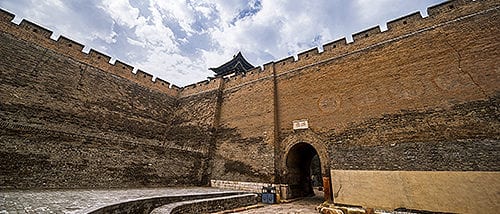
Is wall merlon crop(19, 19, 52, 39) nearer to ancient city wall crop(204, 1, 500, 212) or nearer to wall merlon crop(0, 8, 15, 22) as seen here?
wall merlon crop(0, 8, 15, 22)

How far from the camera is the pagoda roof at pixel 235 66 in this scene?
18045 mm

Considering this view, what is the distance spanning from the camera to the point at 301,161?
10219 mm

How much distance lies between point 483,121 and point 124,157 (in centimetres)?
1178

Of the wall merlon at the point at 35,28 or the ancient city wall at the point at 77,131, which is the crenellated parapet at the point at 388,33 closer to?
the ancient city wall at the point at 77,131

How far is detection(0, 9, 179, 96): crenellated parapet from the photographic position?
8.91m

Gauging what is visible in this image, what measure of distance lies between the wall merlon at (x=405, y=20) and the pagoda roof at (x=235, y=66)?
11206 millimetres

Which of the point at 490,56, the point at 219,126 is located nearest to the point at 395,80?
the point at 490,56

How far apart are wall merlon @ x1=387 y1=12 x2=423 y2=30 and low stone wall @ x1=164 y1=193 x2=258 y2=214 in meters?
8.59

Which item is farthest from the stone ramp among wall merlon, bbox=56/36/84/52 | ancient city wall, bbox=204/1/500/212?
wall merlon, bbox=56/36/84/52

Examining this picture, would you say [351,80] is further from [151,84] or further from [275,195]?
[151,84]

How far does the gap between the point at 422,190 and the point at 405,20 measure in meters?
6.29

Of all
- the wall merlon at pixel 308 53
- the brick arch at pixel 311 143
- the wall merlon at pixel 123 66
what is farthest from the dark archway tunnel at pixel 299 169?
the wall merlon at pixel 123 66

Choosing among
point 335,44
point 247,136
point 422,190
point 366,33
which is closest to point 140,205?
point 247,136

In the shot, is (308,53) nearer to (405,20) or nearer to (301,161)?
(405,20)
